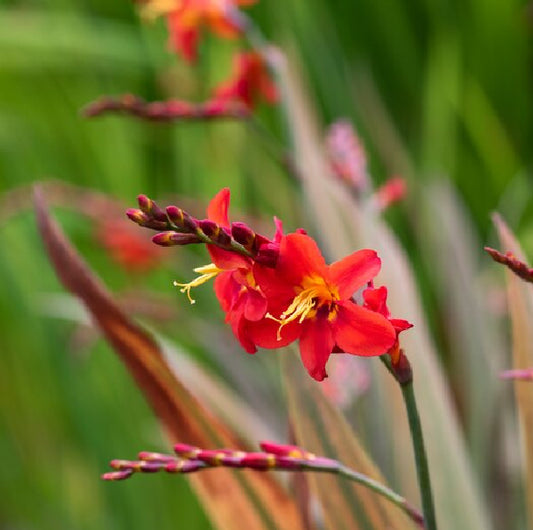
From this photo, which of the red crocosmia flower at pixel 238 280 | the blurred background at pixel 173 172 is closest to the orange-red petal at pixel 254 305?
the red crocosmia flower at pixel 238 280

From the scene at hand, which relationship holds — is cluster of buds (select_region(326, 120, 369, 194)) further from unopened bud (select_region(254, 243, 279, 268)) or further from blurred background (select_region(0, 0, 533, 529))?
unopened bud (select_region(254, 243, 279, 268))

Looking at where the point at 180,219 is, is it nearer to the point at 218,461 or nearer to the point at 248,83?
the point at 218,461

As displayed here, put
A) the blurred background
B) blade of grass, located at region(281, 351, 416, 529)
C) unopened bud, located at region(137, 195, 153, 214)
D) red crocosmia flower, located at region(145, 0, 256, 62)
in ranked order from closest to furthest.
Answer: unopened bud, located at region(137, 195, 153, 214), blade of grass, located at region(281, 351, 416, 529), red crocosmia flower, located at region(145, 0, 256, 62), the blurred background

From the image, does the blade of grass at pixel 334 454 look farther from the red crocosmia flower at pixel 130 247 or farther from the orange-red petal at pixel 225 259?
the red crocosmia flower at pixel 130 247

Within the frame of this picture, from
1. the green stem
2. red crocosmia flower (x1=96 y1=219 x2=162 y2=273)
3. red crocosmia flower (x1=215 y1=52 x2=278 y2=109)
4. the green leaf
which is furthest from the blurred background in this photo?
the green stem

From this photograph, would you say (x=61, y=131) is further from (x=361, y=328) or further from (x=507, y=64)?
(x=361, y=328)

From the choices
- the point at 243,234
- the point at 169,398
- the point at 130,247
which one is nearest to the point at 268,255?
the point at 243,234
